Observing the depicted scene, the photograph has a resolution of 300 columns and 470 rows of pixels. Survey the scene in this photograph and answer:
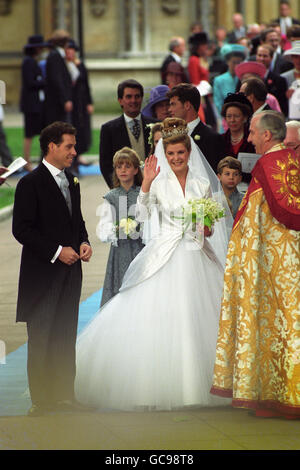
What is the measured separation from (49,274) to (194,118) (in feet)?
7.26

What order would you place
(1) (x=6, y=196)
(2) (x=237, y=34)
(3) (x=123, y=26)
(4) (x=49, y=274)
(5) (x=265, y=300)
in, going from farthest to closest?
(3) (x=123, y=26), (2) (x=237, y=34), (1) (x=6, y=196), (4) (x=49, y=274), (5) (x=265, y=300)

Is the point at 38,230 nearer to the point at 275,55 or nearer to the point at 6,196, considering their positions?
Answer: the point at 275,55

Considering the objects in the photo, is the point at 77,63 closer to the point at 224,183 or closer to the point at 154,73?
the point at 224,183

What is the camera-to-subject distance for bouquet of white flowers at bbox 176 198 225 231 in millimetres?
7977

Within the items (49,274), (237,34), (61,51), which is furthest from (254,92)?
(237,34)

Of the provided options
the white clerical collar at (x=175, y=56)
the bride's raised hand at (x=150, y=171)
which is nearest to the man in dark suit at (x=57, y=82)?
the white clerical collar at (x=175, y=56)

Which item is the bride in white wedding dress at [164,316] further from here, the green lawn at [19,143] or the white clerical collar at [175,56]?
the green lawn at [19,143]

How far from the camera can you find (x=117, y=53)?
127 feet

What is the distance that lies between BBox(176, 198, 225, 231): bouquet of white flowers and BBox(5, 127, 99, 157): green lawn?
15.3 meters

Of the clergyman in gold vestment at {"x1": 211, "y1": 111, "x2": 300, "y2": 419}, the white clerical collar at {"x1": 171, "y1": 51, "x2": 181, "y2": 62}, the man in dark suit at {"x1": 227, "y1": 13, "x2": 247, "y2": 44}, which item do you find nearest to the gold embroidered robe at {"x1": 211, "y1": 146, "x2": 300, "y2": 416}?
the clergyman in gold vestment at {"x1": 211, "y1": 111, "x2": 300, "y2": 419}

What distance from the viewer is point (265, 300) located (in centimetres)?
739

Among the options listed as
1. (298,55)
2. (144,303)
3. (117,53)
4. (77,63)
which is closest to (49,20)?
(117,53)

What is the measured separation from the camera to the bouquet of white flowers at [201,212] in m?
7.98

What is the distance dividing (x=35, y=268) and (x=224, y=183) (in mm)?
1932
